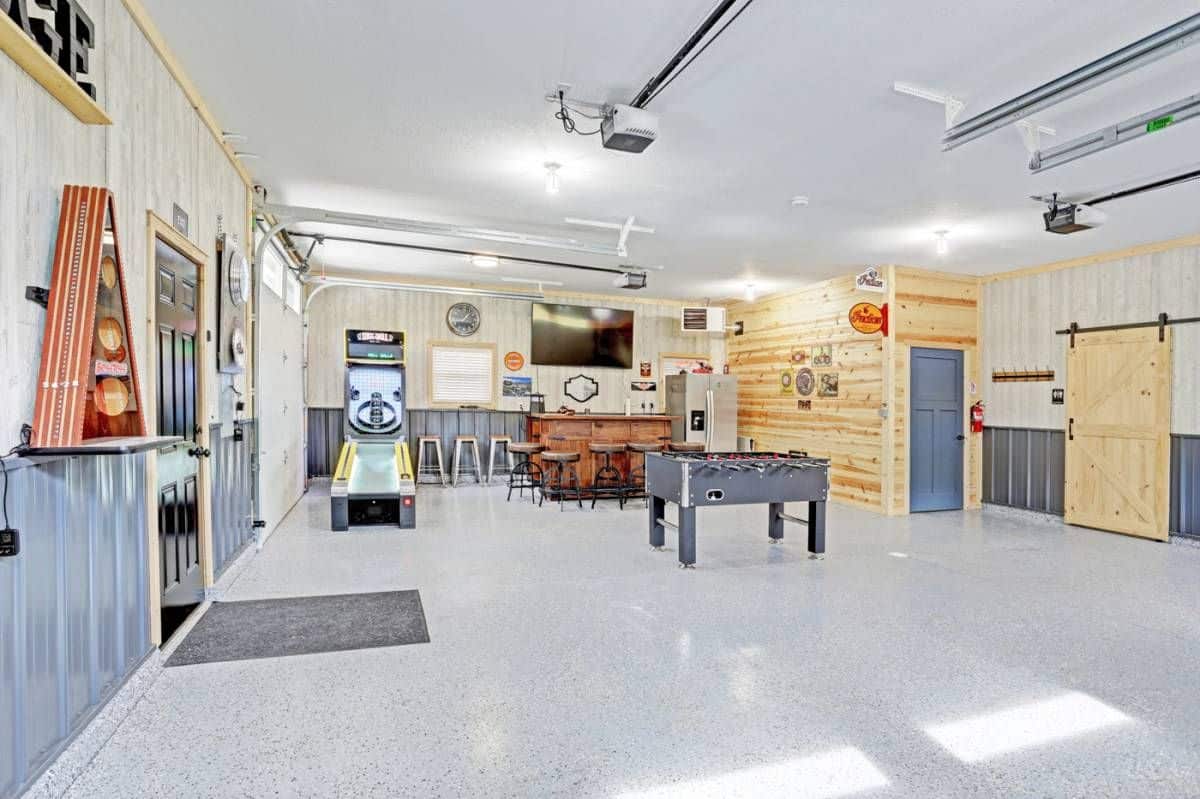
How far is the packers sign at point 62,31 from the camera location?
77.3 inches

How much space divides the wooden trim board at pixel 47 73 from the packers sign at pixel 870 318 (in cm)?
745

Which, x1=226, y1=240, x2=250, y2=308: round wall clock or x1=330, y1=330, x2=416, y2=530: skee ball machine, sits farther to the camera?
x1=330, y1=330, x2=416, y2=530: skee ball machine

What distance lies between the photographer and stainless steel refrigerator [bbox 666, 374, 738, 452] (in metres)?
10.5

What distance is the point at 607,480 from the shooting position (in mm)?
8742

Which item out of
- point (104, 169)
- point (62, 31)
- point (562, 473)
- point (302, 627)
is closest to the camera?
point (62, 31)

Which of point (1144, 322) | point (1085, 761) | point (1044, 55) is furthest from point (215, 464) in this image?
point (1144, 322)

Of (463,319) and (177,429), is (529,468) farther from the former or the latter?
(177,429)

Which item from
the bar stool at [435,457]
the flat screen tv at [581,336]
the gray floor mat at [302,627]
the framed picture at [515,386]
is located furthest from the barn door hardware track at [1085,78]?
the bar stool at [435,457]

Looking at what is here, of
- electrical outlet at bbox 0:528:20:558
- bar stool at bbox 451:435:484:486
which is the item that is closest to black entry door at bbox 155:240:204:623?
electrical outlet at bbox 0:528:20:558

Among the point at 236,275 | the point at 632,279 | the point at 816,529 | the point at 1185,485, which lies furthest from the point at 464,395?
the point at 1185,485

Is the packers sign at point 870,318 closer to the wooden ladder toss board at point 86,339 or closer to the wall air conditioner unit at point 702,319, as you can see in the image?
the wall air conditioner unit at point 702,319

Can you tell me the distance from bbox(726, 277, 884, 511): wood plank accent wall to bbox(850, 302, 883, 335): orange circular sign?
0.18 meters

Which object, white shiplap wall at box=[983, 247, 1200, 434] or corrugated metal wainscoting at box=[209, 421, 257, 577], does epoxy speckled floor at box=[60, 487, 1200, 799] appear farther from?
white shiplap wall at box=[983, 247, 1200, 434]

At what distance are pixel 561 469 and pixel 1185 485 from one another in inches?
258
